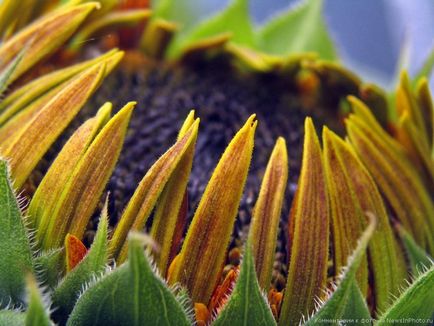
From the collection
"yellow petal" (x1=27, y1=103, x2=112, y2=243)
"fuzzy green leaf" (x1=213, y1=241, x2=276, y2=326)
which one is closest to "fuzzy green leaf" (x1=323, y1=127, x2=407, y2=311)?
"fuzzy green leaf" (x1=213, y1=241, x2=276, y2=326)

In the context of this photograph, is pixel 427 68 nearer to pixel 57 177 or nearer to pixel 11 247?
pixel 57 177

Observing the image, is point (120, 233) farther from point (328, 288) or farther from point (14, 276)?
point (328, 288)

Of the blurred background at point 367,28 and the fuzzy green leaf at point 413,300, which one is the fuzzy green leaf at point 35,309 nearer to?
the fuzzy green leaf at point 413,300

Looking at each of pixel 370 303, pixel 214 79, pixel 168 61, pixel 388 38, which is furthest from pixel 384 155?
pixel 388 38

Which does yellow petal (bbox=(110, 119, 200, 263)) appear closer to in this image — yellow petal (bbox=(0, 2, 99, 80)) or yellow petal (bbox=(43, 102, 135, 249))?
yellow petal (bbox=(43, 102, 135, 249))

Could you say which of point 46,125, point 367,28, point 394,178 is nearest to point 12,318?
point 46,125

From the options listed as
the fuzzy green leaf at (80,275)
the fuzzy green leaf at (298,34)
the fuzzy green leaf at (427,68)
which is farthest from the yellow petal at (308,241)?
the fuzzy green leaf at (298,34)
